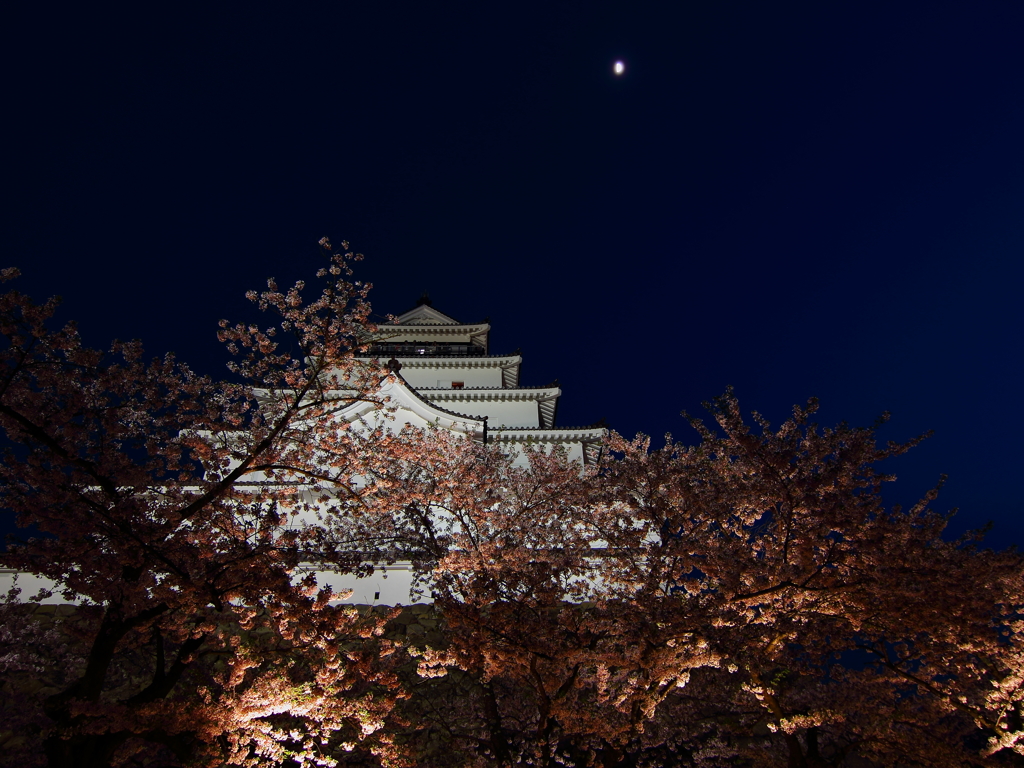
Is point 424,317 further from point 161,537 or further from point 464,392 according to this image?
point 161,537

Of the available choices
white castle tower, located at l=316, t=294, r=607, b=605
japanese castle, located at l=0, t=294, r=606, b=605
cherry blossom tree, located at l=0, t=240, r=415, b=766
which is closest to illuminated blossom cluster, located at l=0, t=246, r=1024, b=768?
cherry blossom tree, located at l=0, t=240, r=415, b=766

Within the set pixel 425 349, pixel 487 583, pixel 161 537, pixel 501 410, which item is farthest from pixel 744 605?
pixel 425 349

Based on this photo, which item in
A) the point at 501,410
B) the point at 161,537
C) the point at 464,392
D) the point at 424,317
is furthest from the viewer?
the point at 424,317

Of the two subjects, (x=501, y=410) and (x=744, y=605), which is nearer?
(x=744, y=605)

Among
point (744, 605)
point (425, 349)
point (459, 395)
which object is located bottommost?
point (744, 605)

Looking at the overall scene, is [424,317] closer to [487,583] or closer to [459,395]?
[459,395]

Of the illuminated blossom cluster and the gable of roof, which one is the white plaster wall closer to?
the gable of roof

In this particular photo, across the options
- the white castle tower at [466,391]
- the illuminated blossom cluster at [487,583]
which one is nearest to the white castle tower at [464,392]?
the white castle tower at [466,391]

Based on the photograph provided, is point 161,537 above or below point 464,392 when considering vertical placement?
below

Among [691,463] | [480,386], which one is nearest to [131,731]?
[691,463]

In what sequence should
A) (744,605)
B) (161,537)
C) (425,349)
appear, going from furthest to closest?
1. (425,349)
2. (744,605)
3. (161,537)

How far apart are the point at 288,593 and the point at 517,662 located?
3484mm

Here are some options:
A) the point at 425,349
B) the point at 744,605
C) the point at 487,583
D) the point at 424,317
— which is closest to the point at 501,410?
the point at 425,349

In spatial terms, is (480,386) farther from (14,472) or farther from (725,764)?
(14,472)
